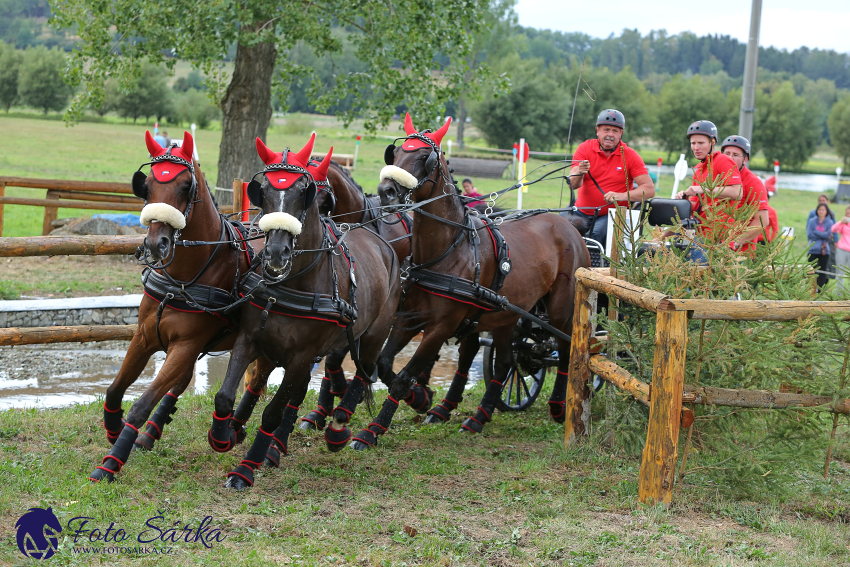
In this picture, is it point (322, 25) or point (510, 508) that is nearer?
point (510, 508)

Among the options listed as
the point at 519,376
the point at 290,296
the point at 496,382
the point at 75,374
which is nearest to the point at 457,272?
the point at 496,382

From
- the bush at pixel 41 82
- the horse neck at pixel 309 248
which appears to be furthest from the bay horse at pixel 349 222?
the bush at pixel 41 82

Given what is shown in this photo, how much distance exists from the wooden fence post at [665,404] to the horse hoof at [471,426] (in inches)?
84.9

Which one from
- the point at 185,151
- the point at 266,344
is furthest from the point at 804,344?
the point at 185,151

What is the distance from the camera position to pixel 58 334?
619cm

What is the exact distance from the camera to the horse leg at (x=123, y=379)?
5.03 meters

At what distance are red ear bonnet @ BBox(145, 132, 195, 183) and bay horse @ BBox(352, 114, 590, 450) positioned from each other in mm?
1412

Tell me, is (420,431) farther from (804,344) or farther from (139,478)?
(804,344)

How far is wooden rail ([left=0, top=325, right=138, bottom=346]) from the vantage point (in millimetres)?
5898

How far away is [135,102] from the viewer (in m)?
57.1

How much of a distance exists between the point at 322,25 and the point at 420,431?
806 cm

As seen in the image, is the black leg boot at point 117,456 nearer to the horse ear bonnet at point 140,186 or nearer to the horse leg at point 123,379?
the horse leg at point 123,379

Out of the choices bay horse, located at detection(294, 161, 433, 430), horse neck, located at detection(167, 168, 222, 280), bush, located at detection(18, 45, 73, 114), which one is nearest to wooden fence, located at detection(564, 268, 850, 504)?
bay horse, located at detection(294, 161, 433, 430)

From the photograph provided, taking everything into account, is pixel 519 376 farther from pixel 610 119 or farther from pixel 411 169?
pixel 411 169
